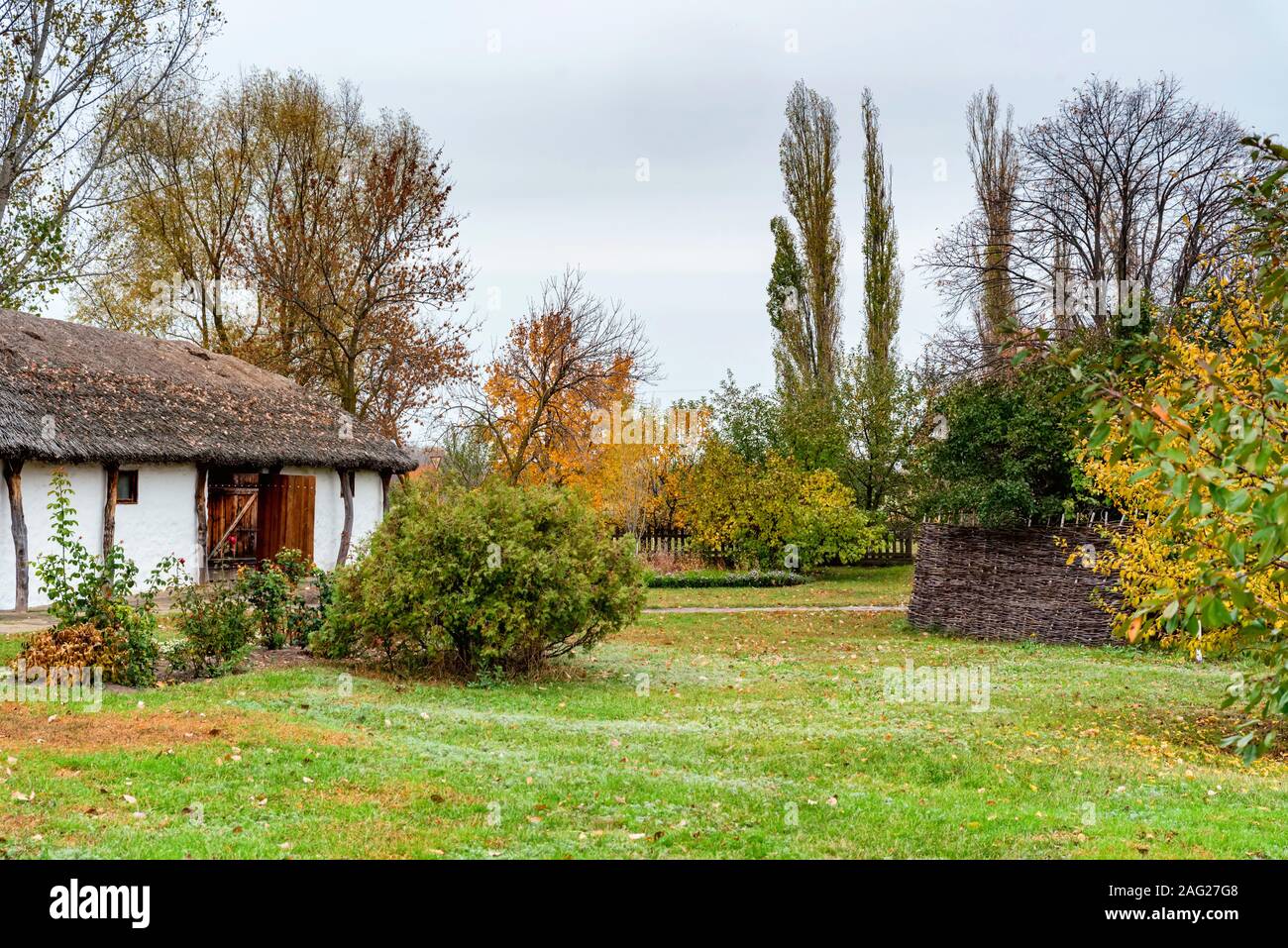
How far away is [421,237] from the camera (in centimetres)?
3198

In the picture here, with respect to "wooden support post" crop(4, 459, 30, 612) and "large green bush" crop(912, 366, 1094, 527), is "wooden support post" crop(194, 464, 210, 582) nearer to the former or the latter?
"wooden support post" crop(4, 459, 30, 612)

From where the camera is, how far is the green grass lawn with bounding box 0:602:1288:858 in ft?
19.8

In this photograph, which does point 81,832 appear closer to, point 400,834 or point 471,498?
point 400,834

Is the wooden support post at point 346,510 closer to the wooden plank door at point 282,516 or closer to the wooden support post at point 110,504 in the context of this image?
the wooden plank door at point 282,516

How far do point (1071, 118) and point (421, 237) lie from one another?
17.6m

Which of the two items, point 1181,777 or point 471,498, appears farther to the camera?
point 471,498

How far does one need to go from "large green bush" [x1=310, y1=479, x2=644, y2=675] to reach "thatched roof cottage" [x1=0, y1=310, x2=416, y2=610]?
8.76m

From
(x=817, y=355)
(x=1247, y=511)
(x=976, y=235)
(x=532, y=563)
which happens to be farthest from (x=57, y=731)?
(x=817, y=355)

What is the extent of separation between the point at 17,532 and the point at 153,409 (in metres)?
4.37

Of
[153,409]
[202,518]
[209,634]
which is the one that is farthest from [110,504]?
[209,634]

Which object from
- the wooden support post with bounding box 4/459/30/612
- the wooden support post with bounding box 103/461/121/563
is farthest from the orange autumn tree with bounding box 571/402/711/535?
the wooden support post with bounding box 4/459/30/612

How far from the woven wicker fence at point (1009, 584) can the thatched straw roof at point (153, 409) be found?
44.3 feet

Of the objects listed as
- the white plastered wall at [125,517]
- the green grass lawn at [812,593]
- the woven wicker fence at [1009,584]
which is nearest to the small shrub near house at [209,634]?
the white plastered wall at [125,517]

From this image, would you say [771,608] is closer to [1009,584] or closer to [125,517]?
[1009,584]
